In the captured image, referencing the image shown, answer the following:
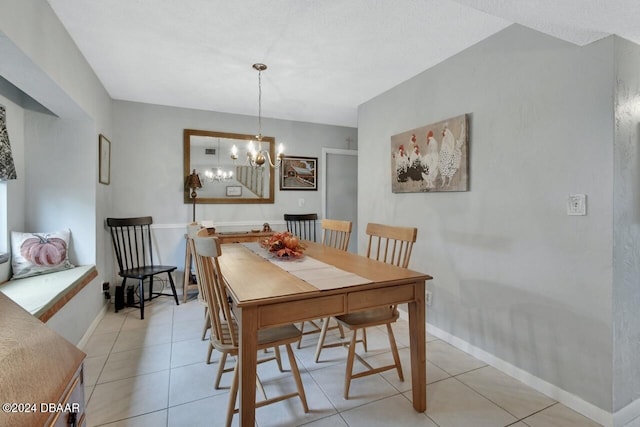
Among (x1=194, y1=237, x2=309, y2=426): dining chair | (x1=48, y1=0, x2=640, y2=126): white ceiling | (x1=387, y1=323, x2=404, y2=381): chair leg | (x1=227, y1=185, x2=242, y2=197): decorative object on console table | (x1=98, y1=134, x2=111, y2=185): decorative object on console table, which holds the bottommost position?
(x1=387, y1=323, x2=404, y2=381): chair leg

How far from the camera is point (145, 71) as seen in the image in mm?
2787

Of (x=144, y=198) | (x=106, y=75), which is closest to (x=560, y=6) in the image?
(x=106, y=75)

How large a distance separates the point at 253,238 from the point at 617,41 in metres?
3.34

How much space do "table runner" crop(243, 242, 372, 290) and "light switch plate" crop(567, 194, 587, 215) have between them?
123cm

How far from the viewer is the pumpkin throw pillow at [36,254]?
90.9 inches

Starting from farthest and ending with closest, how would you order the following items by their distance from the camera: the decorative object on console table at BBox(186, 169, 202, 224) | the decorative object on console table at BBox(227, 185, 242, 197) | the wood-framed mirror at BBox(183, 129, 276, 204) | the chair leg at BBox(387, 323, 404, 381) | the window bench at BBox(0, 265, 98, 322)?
the decorative object on console table at BBox(227, 185, 242, 197), the wood-framed mirror at BBox(183, 129, 276, 204), the decorative object on console table at BBox(186, 169, 202, 224), the chair leg at BBox(387, 323, 404, 381), the window bench at BBox(0, 265, 98, 322)

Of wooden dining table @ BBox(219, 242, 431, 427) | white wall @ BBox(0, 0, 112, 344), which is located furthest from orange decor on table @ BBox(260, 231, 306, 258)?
white wall @ BBox(0, 0, 112, 344)

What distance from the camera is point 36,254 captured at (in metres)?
2.38

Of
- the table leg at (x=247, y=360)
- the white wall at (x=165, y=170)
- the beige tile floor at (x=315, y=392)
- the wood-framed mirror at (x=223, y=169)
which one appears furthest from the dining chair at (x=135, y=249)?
the table leg at (x=247, y=360)

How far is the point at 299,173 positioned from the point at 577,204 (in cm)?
334

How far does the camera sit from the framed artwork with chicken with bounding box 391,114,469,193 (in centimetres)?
237

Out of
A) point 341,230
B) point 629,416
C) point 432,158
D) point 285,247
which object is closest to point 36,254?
point 285,247

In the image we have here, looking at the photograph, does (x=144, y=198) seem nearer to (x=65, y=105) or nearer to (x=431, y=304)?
(x=65, y=105)

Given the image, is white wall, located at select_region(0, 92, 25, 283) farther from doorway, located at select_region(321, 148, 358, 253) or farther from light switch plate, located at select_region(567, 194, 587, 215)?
light switch plate, located at select_region(567, 194, 587, 215)
